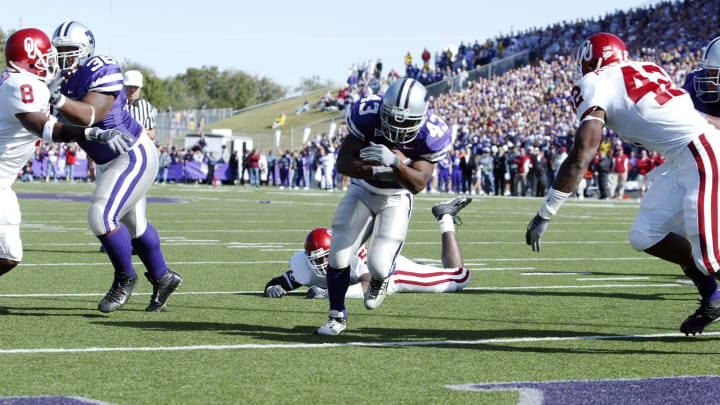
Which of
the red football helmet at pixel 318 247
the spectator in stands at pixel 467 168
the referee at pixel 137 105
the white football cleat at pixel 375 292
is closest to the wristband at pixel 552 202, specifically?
the white football cleat at pixel 375 292

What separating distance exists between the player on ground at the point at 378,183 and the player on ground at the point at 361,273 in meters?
1.03

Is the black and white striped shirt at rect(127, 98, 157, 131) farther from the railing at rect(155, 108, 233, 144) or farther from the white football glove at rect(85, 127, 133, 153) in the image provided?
the railing at rect(155, 108, 233, 144)

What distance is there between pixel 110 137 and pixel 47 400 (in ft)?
6.84

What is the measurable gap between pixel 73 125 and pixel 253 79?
10667 centimetres

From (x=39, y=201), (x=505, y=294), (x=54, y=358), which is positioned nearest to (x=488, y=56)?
(x=39, y=201)

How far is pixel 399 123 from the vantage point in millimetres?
5016

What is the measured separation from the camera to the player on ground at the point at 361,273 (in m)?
6.50

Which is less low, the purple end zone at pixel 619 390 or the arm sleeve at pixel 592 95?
the arm sleeve at pixel 592 95

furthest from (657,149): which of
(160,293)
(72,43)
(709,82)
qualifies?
(72,43)

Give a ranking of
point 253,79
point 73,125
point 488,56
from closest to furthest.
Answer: point 73,125, point 488,56, point 253,79

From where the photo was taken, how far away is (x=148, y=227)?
20.5 feet

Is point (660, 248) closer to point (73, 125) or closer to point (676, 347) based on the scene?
point (676, 347)

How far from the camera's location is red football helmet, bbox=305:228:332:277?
6.42 meters

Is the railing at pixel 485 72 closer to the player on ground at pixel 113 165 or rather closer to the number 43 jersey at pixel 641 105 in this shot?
the player on ground at pixel 113 165
